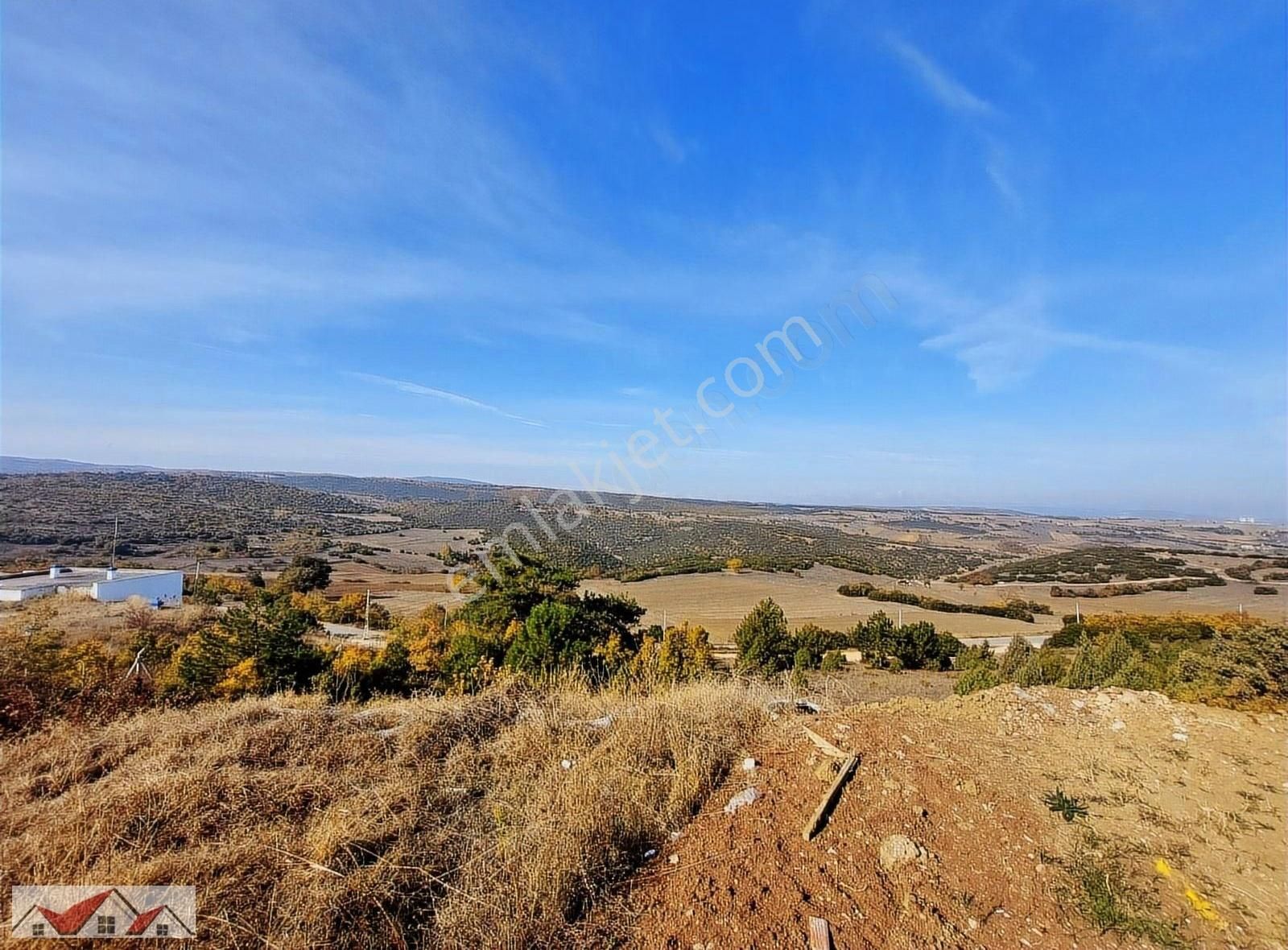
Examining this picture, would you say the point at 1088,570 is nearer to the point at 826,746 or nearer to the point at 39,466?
the point at 826,746

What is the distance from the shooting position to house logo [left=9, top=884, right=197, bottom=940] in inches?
89.0

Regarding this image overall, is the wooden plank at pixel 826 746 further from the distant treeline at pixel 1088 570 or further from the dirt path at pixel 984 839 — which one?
the distant treeline at pixel 1088 570

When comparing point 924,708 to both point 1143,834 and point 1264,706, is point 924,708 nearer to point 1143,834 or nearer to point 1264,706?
point 1143,834

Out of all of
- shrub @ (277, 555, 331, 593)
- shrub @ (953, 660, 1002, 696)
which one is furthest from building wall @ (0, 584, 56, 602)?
shrub @ (953, 660, 1002, 696)

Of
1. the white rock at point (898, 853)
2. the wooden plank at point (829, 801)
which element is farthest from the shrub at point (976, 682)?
the white rock at point (898, 853)

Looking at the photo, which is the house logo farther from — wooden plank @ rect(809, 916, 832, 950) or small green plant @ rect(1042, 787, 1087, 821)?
small green plant @ rect(1042, 787, 1087, 821)

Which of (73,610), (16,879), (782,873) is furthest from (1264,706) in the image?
(73,610)

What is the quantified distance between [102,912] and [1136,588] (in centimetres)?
5639

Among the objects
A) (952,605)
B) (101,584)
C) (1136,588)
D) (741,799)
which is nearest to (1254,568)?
(1136,588)

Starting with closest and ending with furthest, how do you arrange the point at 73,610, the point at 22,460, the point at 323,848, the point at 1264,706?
1. the point at 323,848
2. the point at 1264,706
3. the point at 73,610
4. the point at 22,460

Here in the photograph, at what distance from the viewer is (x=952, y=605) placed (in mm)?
37594

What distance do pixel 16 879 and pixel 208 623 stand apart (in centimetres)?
1835

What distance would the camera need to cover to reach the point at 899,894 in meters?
2.72

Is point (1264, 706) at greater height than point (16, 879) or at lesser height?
greater
